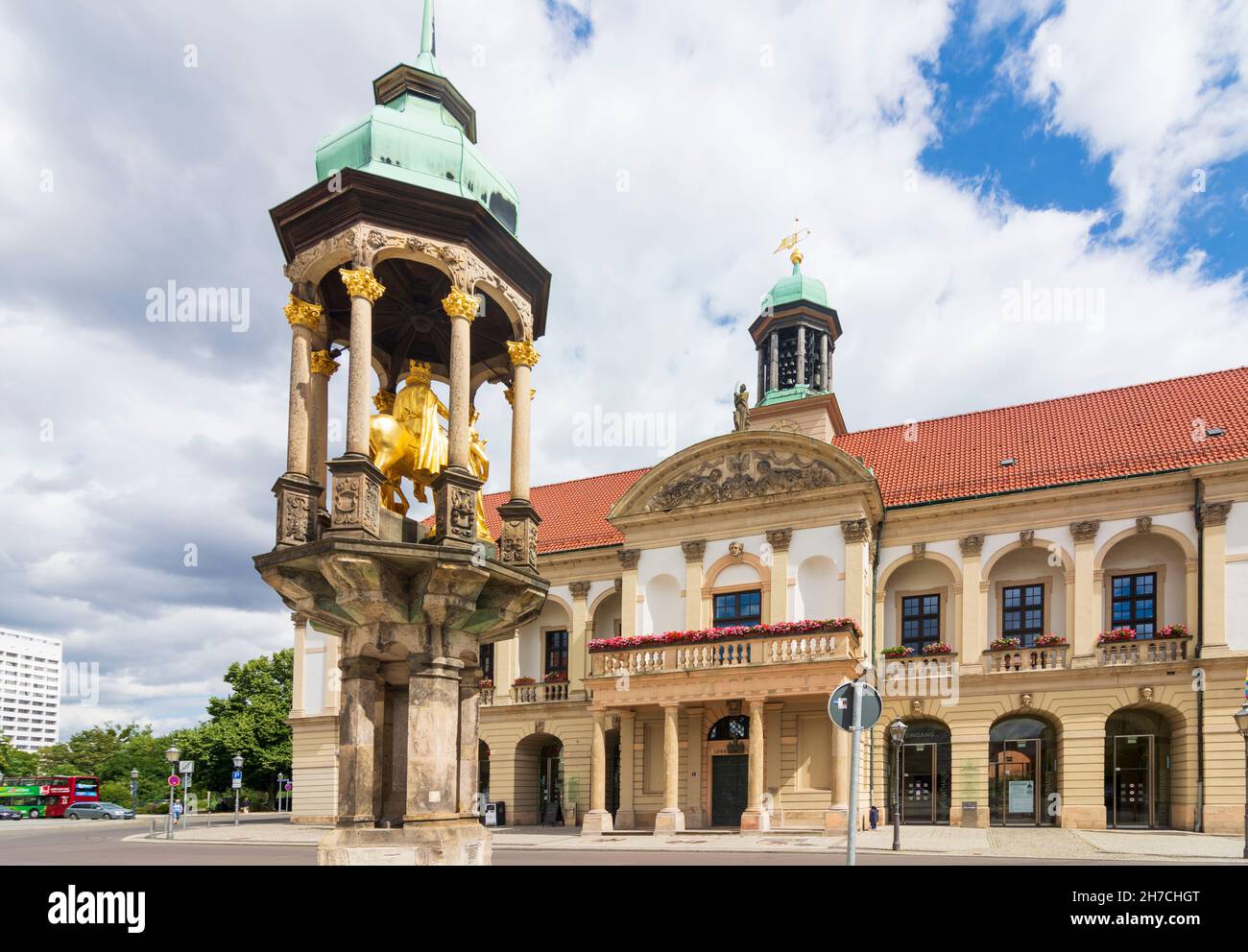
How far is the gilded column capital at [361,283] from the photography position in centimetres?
880

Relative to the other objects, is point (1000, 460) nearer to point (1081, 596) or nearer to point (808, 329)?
point (1081, 596)

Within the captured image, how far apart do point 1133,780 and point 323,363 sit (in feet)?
91.0

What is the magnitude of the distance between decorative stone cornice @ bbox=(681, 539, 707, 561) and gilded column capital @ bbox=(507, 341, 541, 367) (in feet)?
78.4

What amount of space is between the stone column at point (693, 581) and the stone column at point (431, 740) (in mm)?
25151

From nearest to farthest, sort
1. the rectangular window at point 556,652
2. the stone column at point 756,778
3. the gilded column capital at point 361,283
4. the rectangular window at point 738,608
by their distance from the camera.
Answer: the gilded column capital at point 361,283
the stone column at point 756,778
the rectangular window at point 738,608
the rectangular window at point 556,652

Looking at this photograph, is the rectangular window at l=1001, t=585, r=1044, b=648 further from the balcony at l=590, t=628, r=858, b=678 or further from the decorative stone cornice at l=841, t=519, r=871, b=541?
the balcony at l=590, t=628, r=858, b=678

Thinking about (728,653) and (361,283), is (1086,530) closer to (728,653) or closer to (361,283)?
→ (728,653)

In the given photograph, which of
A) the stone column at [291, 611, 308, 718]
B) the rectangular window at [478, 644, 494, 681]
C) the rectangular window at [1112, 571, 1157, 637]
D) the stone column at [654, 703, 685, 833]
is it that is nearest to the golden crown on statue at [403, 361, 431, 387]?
the stone column at [654, 703, 685, 833]

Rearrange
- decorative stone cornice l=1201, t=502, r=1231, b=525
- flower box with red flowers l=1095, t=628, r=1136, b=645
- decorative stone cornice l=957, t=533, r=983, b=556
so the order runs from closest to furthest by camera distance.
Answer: decorative stone cornice l=1201, t=502, r=1231, b=525 → flower box with red flowers l=1095, t=628, r=1136, b=645 → decorative stone cornice l=957, t=533, r=983, b=556

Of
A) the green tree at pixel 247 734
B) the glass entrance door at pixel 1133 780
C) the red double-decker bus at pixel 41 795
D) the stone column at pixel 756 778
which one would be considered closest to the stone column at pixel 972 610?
the glass entrance door at pixel 1133 780

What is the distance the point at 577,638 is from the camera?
124 ft

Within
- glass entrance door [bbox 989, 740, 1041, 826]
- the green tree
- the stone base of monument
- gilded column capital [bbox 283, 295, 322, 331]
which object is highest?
gilded column capital [bbox 283, 295, 322, 331]

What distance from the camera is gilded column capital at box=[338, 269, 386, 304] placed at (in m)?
8.80

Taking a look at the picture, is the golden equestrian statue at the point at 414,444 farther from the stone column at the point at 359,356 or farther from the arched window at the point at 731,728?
the arched window at the point at 731,728
